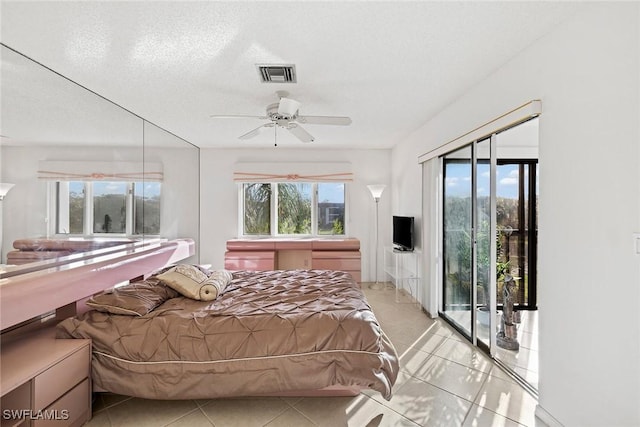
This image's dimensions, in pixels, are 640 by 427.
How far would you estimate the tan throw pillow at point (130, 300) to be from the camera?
2.12 metres

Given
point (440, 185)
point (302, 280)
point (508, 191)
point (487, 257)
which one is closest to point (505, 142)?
point (508, 191)

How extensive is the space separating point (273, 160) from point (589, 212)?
15.0 ft

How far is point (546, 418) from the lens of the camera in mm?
1868

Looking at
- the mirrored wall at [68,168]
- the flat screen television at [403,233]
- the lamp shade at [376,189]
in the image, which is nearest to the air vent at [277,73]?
the mirrored wall at [68,168]

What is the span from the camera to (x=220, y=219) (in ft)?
17.8

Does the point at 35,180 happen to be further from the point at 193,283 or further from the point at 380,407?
the point at 380,407

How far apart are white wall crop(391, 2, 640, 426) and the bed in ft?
3.43

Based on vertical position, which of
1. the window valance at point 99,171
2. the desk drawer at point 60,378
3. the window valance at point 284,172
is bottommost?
the desk drawer at point 60,378

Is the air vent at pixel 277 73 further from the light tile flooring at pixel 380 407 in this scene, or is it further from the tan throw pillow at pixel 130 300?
the light tile flooring at pixel 380 407

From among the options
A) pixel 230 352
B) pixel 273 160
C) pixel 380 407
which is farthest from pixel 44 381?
pixel 273 160

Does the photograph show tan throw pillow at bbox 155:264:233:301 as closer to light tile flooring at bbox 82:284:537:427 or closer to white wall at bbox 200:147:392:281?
light tile flooring at bbox 82:284:537:427

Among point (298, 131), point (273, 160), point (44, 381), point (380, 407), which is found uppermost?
point (273, 160)

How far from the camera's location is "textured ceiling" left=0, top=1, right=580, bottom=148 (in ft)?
5.50
